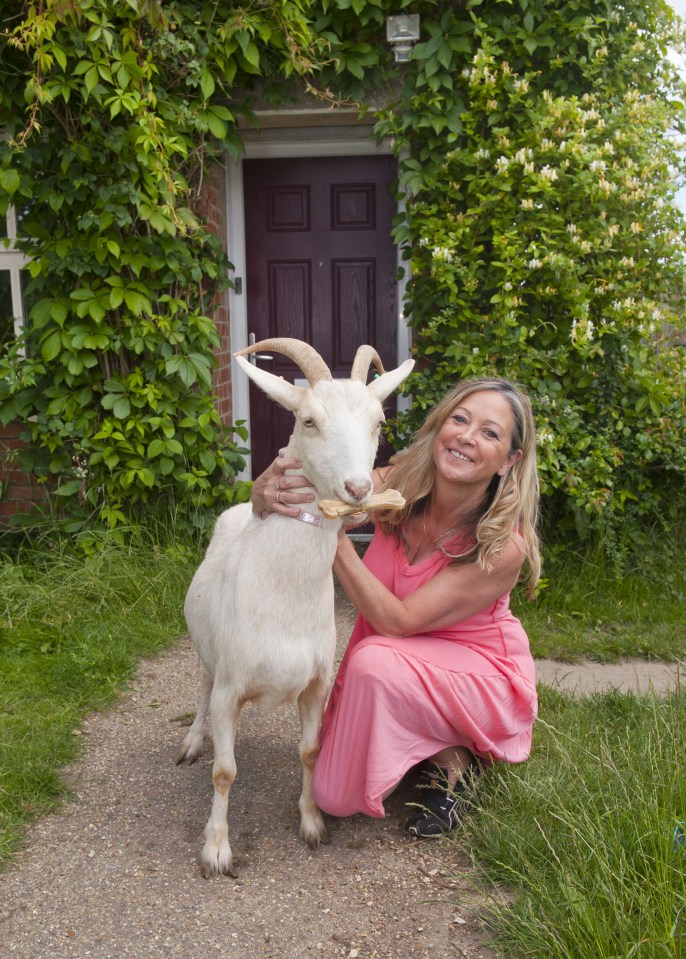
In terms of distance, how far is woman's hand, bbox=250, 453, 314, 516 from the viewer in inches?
94.3

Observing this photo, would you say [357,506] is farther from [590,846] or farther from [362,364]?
[590,846]

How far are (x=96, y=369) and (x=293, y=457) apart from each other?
121 inches

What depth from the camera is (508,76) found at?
4.93 m

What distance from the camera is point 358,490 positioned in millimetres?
2109

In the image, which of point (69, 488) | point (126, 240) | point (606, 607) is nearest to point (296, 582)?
point (606, 607)

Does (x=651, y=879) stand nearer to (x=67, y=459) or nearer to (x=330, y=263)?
(x=67, y=459)

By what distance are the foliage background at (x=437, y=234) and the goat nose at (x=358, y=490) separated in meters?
2.77

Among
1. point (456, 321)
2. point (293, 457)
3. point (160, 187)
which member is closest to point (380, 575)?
Result: point (293, 457)

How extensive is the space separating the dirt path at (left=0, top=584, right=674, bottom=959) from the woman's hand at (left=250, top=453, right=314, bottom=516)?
45.5 inches

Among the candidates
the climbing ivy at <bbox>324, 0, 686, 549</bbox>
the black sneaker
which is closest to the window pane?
the climbing ivy at <bbox>324, 0, 686, 549</bbox>

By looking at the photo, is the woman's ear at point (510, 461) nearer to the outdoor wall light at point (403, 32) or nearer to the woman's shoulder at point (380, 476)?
the woman's shoulder at point (380, 476)

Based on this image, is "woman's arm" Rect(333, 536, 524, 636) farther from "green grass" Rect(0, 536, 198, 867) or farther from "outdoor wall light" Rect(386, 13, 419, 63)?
"outdoor wall light" Rect(386, 13, 419, 63)

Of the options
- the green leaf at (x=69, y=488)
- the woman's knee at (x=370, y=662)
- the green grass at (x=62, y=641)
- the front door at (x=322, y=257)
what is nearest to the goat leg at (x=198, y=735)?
the green grass at (x=62, y=641)

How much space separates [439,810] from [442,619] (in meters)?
0.65
